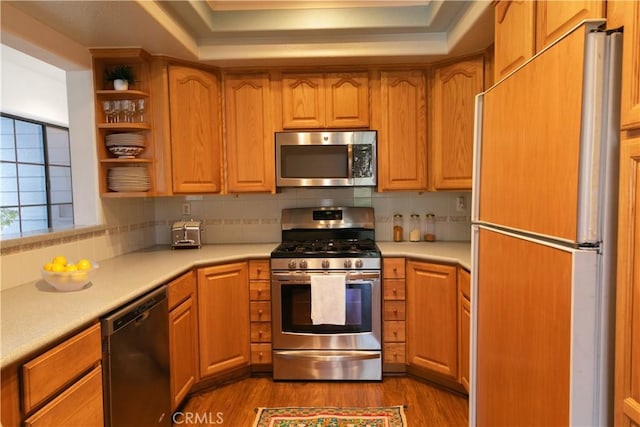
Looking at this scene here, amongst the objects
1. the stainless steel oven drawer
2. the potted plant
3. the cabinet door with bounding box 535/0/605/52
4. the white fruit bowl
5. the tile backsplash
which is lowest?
the stainless steel oven drawer

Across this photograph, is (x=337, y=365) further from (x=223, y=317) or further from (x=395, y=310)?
(x=223, y=317)

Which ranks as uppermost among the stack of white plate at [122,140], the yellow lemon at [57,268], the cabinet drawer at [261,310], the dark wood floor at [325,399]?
the stack of white plate at [122,140]

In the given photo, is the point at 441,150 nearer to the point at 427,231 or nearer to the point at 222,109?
the point at 427,231

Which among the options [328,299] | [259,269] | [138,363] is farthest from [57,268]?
[328,299]

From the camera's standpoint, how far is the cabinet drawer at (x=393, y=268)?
2.66 m

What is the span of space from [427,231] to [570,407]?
7.28ft

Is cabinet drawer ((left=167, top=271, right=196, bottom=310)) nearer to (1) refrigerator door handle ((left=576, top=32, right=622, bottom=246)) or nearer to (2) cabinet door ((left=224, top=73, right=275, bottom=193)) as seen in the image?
(2) cabinet door ((left=224, top=73, right=275, bottom=193))

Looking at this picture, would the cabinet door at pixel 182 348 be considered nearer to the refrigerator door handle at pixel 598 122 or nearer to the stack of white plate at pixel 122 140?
the stack of white plate at pixel 122 140

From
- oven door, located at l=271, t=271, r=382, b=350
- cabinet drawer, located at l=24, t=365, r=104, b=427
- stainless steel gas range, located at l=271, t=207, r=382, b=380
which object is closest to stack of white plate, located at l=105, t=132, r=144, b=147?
stainless steel gas range, located at l=271, t=207, r=382, b=380

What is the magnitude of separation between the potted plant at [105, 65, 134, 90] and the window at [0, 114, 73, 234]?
1496mm

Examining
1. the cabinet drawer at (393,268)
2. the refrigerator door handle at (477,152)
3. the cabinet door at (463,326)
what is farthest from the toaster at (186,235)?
the refrigerator door handle at (477,152)

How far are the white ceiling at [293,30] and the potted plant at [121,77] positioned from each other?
0.18 m

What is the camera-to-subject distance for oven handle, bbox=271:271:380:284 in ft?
8.63

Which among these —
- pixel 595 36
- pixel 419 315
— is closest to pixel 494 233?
pixel 595 36
